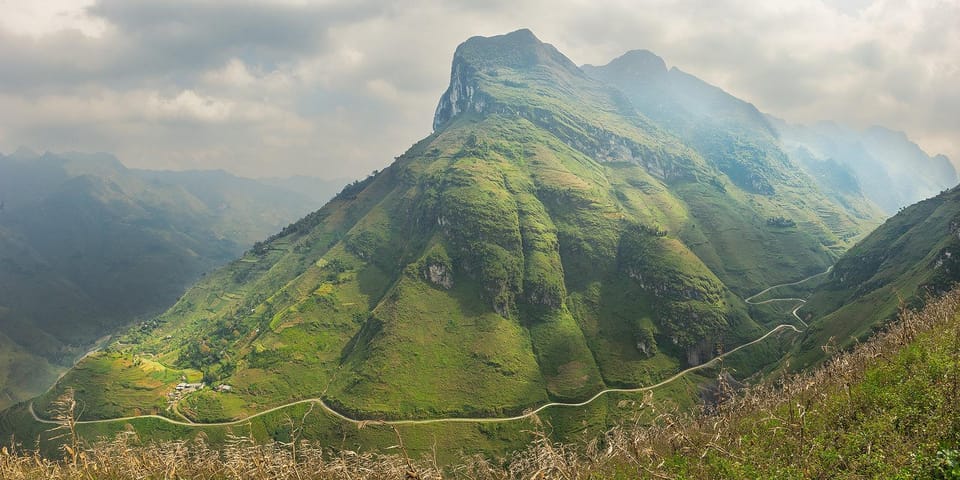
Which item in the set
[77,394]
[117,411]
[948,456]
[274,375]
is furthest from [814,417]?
[77,394]

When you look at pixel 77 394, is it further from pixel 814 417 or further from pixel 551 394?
pixel 814 417

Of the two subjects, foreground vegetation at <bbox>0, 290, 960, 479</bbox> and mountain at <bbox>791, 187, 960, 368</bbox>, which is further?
mountain at <bbox>791, 187, 960, 368</bbox>

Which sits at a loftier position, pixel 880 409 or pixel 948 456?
pixel 948 456

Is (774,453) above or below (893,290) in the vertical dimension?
above

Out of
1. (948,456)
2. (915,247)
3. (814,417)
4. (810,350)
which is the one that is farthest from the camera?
(915,247)

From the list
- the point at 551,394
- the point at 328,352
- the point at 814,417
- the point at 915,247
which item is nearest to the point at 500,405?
the point at 551,394

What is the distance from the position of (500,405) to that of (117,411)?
14068 cm

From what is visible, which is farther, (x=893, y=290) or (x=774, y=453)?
(x=893, y=290)

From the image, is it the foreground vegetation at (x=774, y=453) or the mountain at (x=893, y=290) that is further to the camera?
the mountain at (x=893, y=290)

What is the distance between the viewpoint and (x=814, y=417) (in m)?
40.6

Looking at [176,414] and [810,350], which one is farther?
[176,414]

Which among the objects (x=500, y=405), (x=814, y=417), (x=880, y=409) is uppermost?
(x=880, y=409)

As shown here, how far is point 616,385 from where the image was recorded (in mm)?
177250

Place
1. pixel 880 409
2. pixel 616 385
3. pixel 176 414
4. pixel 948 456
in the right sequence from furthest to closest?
pixel 616 385 < pixel 176 414 < pixel 880 409 < pixel 948 456
